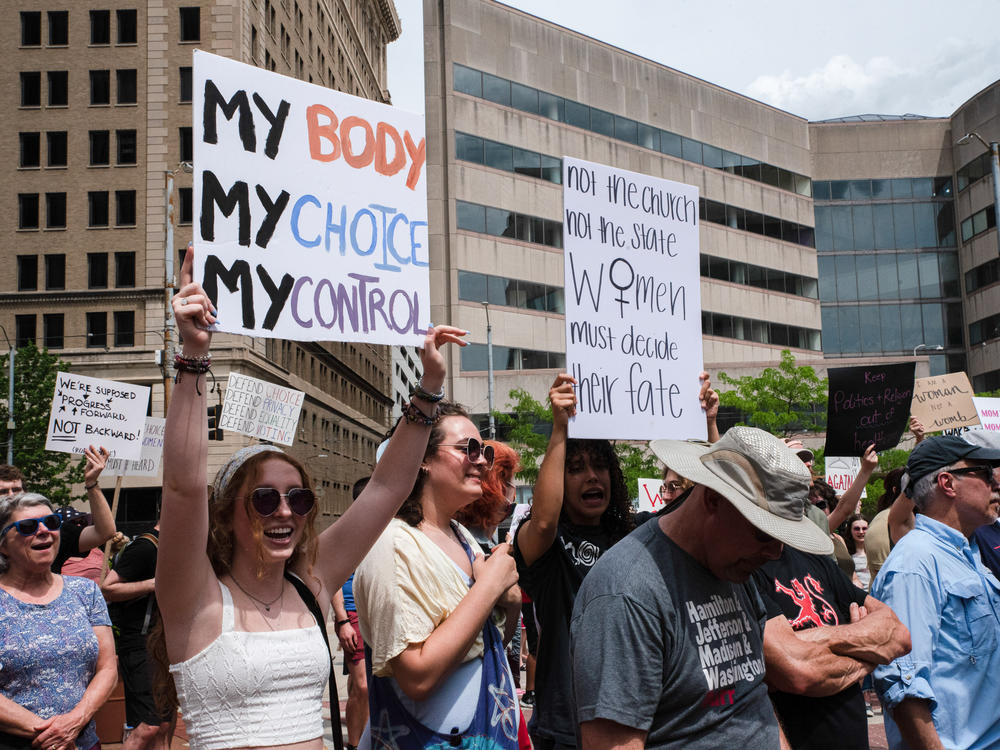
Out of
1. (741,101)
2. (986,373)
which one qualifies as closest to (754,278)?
(741,101)

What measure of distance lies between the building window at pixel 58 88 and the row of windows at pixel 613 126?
20946mm

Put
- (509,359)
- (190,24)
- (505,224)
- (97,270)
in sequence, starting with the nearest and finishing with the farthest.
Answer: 1. (509,359)
2. (505,224)
3. (97,270)
4. (190,24)

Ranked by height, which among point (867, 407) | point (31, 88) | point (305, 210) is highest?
point (31, 88)

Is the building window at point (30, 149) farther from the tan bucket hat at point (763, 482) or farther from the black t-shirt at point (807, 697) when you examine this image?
the tan bucket hat at point (763, 482)

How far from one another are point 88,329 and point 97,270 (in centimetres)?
307

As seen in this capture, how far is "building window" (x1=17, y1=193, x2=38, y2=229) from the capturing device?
169 feet

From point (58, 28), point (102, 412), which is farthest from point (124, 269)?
point (102, 412)

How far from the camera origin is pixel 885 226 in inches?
2440

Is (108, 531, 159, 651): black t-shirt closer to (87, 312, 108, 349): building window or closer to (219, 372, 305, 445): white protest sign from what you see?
(219, 372, 305, 445): white protest sign

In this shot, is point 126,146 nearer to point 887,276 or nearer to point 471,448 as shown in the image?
point 887,276

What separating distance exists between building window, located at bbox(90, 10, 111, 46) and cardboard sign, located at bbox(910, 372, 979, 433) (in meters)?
51.3

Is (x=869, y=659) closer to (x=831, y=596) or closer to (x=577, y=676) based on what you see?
(x=831, y=596)

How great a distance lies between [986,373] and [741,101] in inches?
825

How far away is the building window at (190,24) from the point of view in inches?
2020
